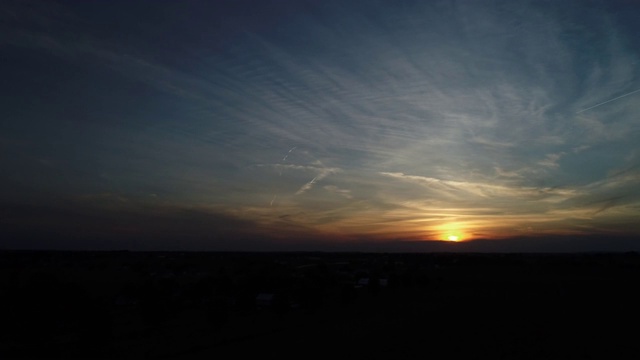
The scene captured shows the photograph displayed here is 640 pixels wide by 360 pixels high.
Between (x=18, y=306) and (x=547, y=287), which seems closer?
(x=18, y=306)

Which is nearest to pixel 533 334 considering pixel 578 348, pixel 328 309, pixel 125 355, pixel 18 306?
pixel 578 348

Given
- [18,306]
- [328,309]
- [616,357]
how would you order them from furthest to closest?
[328,309], [18,306], [616,357]

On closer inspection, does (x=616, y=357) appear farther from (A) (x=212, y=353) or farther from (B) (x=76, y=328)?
(B) (x=76, y=328)

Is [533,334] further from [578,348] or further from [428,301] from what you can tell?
[428,301]

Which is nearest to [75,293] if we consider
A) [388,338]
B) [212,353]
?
[212,353]

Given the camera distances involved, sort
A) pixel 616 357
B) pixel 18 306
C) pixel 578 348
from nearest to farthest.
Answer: pixel 616 357 < pixel 578 348 < pixel 18 306

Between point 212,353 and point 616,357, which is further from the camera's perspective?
point 212,353

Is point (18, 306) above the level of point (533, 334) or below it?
above

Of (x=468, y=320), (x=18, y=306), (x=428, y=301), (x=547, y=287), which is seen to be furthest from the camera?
(x=547, y=287)

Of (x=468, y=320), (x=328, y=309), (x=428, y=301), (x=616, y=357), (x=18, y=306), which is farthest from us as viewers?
(x=428, y=301)
